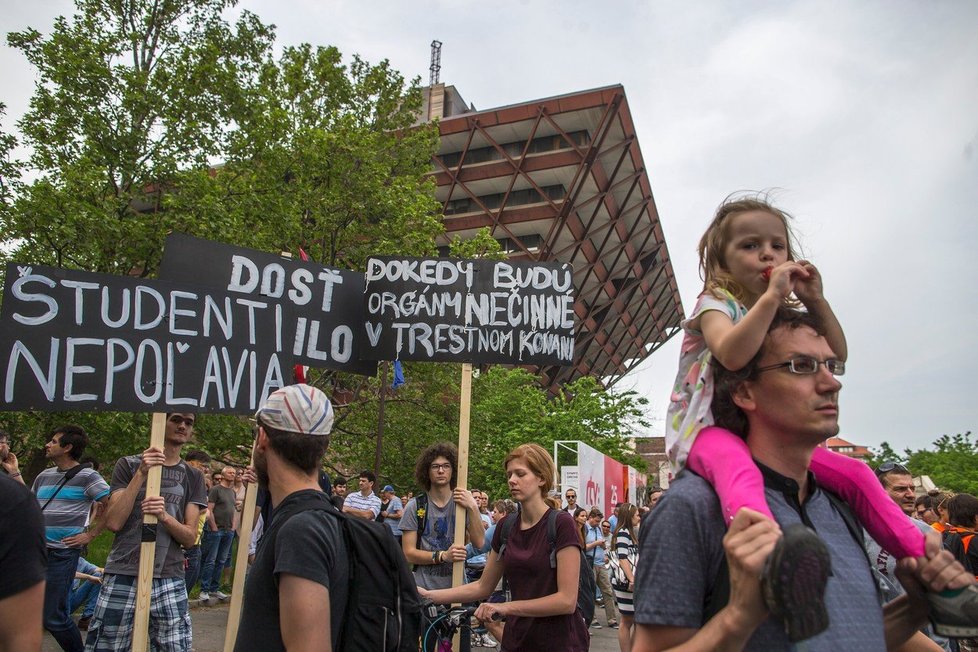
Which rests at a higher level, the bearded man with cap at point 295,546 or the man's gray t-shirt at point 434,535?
the bearded man with cap at point 295,546

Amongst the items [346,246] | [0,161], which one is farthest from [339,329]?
[346,246]

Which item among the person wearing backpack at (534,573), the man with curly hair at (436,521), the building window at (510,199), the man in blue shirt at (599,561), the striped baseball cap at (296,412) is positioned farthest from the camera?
the building window at (510,199)

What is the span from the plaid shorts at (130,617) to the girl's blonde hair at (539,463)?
91.0 inches

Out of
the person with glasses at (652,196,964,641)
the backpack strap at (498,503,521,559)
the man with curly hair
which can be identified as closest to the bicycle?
the backpack strap at (498,503,521,559)

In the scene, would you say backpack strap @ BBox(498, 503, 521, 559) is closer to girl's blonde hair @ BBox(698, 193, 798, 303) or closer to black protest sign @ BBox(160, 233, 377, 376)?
black protest sign @ BBox(160, 233, 377, 376)

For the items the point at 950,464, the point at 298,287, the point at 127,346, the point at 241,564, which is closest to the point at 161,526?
the point at 241,564

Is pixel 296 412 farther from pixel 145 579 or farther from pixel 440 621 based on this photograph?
pixel 145 579

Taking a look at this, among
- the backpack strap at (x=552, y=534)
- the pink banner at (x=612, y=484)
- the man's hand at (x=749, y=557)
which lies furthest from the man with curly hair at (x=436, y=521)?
the pink banner at (x=612, y=484)

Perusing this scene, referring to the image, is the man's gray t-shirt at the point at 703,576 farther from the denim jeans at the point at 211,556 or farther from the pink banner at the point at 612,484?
the pink banner at the point at 612,484

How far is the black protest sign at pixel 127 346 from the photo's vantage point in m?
4.12

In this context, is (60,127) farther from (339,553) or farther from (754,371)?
(754,371)

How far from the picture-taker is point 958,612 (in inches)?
61.2

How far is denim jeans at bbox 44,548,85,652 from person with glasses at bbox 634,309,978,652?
18.0 feet

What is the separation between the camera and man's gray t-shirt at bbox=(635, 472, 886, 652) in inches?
57.4
